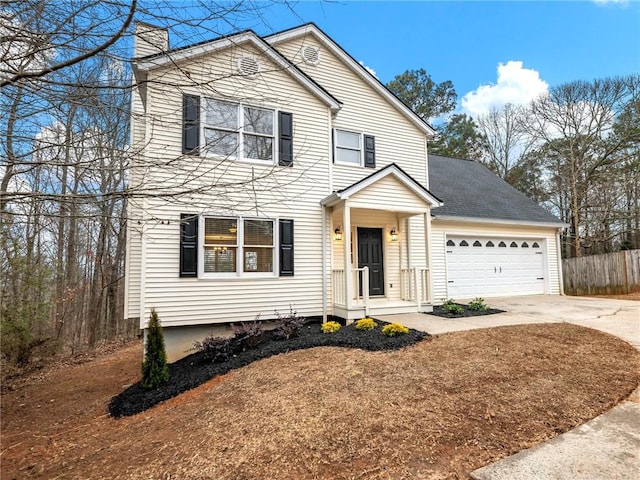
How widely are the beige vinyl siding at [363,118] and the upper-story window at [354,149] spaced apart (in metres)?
0.16

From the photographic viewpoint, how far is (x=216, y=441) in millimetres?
3256

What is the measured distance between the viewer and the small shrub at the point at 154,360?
5.56m

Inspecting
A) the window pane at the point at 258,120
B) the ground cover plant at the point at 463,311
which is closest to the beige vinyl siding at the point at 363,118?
the window pane at the point at 258,120

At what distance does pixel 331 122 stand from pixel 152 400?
7.38m

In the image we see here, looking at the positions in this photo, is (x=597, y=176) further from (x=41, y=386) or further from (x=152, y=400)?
(x=41, y=386)

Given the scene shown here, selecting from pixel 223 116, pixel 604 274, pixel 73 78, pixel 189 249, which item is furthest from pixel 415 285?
pixel 604 274

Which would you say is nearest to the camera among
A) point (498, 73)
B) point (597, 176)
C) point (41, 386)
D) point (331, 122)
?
point (41, 386)

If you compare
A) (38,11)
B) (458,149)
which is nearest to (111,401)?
(38,11)

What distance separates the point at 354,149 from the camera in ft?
29.9

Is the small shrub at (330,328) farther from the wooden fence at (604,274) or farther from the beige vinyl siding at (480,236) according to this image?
the wooden fence at (604,274)

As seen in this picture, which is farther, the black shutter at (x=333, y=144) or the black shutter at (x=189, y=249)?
the black shutter at (x=333, y=144)

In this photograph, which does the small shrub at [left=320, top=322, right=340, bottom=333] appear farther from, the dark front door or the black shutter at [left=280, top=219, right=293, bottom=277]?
the dark front door

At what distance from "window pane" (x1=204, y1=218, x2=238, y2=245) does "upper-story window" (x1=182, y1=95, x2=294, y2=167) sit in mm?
1527

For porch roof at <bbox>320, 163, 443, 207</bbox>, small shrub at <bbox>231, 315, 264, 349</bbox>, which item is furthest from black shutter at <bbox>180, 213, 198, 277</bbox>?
porch roof at <bbox>320, 163, 443, 207</bbox>
